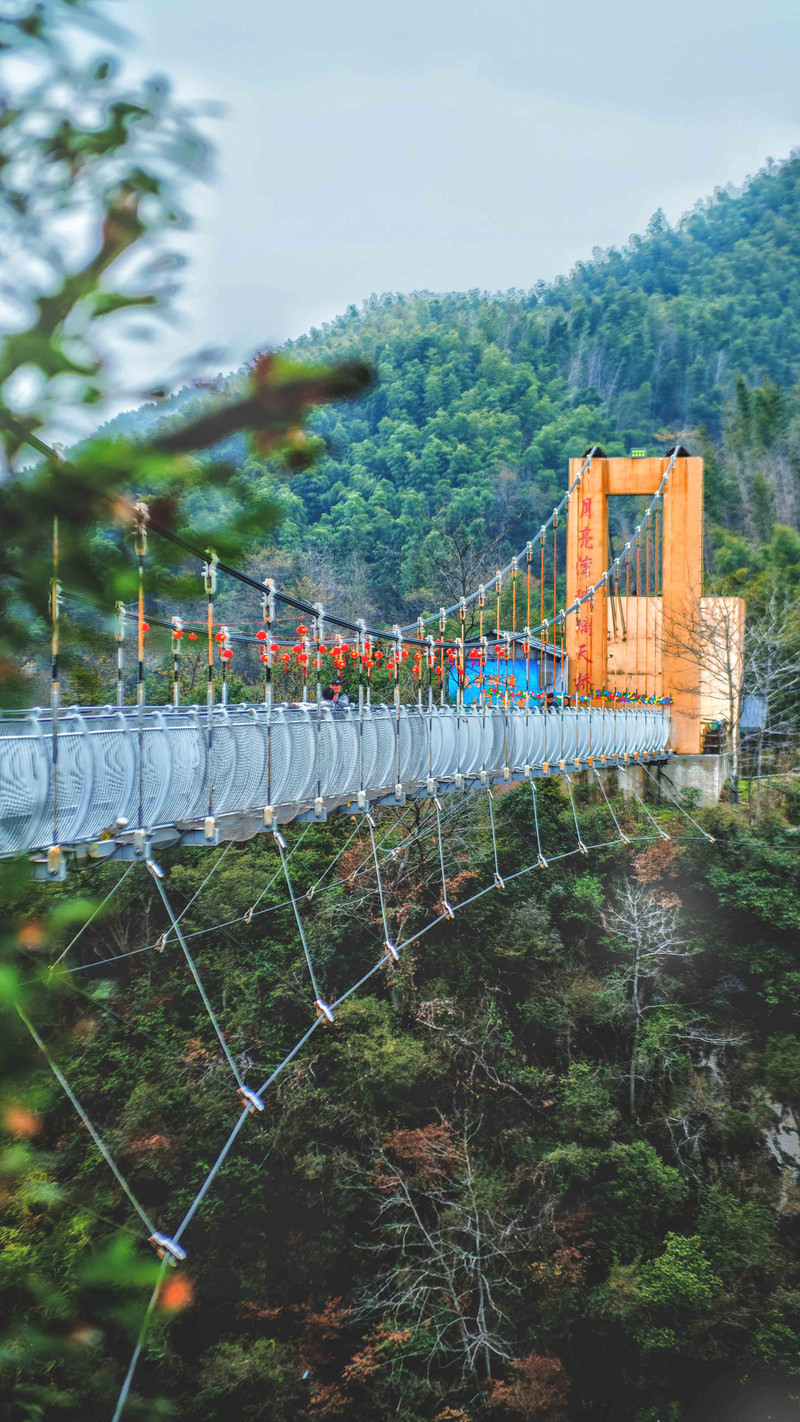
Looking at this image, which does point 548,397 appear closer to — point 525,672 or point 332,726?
point 525,672

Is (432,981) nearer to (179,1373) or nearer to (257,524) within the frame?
(179,1373)

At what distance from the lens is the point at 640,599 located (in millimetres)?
17391

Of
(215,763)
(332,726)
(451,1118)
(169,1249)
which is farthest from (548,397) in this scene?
(169,1249)

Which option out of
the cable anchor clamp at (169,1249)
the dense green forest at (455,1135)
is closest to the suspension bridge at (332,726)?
the cable anchor clamp at (169,1249)

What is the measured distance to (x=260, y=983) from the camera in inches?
500

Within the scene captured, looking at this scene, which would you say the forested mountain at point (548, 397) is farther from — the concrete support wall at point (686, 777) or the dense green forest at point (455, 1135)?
the concrete support wall at point (686, 777)

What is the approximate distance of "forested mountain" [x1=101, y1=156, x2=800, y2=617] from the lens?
2495 cm

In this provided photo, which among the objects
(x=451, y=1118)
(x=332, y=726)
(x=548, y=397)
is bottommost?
(x=451, y=1118)

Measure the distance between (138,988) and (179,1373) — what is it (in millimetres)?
3982

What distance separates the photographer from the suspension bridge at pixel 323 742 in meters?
3.99

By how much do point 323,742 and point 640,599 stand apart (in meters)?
11.8

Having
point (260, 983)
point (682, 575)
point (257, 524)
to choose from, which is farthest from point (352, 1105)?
point (257, 524)

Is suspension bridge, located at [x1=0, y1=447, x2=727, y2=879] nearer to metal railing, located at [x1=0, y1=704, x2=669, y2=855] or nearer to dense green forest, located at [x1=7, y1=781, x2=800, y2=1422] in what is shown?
metal railing, located at [x1=0, y1=704, x2=669, y2=855]

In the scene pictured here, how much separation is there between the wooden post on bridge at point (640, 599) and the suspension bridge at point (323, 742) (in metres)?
0.03
